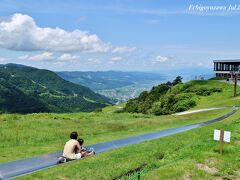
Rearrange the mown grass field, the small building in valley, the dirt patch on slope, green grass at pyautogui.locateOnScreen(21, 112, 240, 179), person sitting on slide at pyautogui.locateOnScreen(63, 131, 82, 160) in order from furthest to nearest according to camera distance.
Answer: the small building in valley
person sitting on slide at pyautogui.locateOnScreen(63, 131, 82, 160)
the dirt patch on slope
the mown grass field
green grass at pyautogui.locateOnScreen(21, 112, 240, 179)

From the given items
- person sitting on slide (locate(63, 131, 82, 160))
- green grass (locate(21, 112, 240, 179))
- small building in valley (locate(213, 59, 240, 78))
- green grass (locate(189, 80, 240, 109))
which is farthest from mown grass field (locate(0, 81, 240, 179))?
small building in valley (locate(213, 59, 240, 78))

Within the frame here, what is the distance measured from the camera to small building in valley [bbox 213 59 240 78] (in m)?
141

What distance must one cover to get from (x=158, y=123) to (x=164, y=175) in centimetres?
2736

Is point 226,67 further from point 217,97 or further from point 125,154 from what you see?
point 125,154

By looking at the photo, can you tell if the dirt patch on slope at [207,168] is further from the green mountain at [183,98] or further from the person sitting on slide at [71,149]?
the green mountain at [183,98]

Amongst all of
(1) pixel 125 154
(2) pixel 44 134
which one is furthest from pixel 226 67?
(1) pixel 125 154

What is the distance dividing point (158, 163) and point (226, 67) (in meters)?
133

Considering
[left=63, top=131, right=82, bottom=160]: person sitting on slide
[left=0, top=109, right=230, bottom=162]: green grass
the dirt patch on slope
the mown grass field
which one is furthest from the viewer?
[left=0, top=109, right=230, bottom=162]: green grass

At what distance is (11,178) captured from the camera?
16.9 meters

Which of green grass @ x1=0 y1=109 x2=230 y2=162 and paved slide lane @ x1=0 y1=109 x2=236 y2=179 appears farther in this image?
green grass @ x1=0 y1=109 x2=230 y2=162

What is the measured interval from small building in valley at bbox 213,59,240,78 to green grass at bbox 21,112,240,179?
4710 inches

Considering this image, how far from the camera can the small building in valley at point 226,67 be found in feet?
461

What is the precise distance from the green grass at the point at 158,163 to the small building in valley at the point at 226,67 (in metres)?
120

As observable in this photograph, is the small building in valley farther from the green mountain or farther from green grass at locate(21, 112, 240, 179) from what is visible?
green grass at locate(21, 112, 240, 179)
